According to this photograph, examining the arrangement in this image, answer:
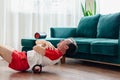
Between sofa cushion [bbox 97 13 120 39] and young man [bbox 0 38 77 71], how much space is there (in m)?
0.96

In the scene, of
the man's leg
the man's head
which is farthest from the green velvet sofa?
the man's leg

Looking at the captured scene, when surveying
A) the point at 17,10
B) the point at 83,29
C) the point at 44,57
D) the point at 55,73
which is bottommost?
the point at 55,73

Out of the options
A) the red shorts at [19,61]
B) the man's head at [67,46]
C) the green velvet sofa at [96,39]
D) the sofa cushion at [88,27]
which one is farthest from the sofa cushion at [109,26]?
the red shorts at [19,61]

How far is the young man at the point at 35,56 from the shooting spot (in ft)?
8.50

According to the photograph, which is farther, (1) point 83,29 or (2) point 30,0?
(2) point 30,0

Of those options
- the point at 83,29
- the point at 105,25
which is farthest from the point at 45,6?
the point at 105,25

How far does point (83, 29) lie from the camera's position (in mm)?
3873

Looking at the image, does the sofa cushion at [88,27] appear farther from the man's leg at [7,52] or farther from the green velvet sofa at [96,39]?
the man's leg at [7,52]

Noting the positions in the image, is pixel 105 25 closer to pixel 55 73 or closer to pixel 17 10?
pixel 55 73

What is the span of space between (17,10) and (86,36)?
4.16ft

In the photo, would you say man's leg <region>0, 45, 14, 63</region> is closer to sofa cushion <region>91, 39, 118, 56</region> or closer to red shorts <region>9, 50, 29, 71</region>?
red shorts <region>9, 50, 29, 71</region>

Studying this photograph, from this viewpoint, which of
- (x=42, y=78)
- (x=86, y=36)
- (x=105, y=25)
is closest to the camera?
(x=42, y=78)

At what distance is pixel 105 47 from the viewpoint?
8.96 feet

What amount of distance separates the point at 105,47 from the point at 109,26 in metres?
0.77
